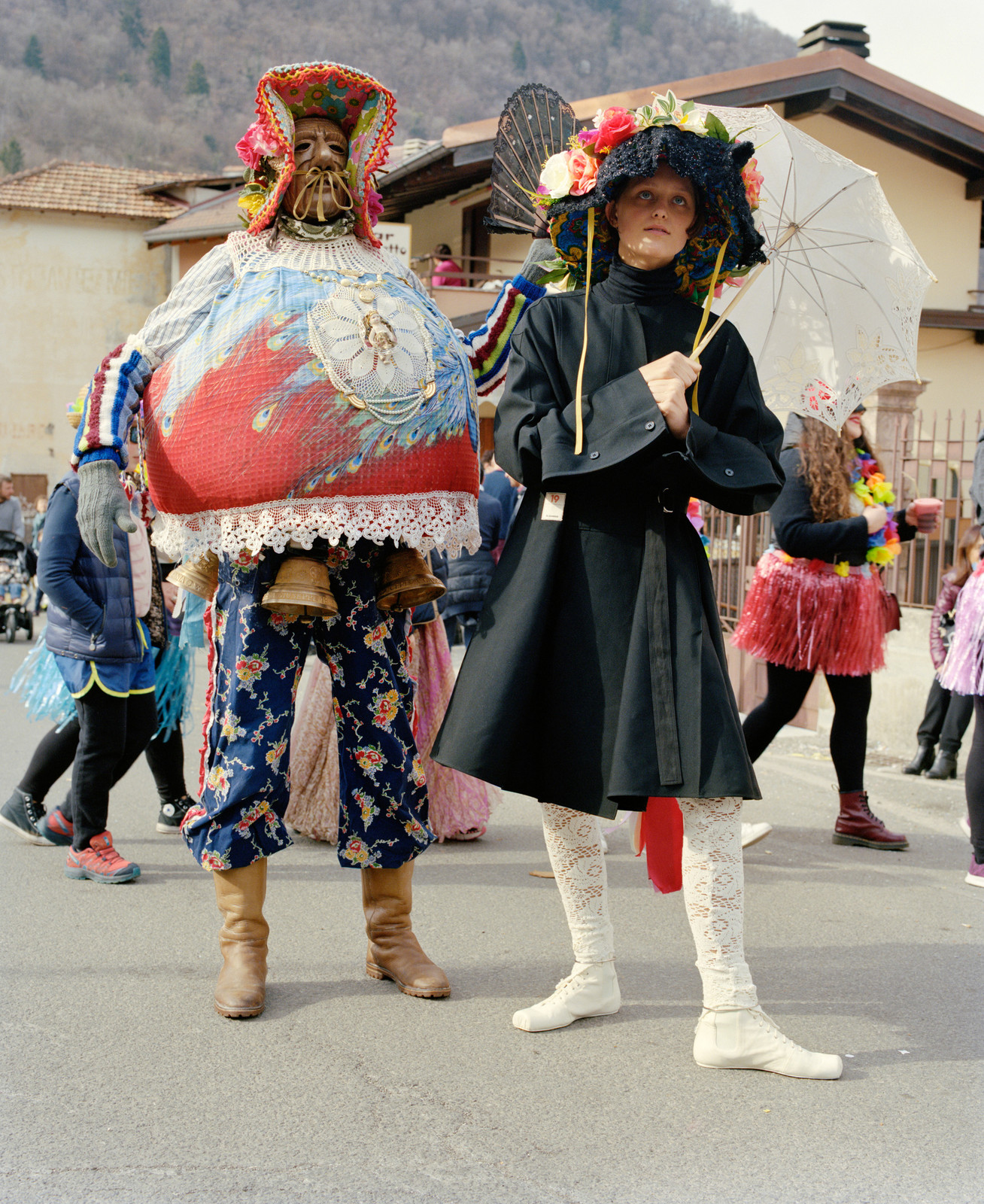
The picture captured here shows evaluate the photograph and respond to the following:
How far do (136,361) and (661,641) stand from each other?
4.91ft

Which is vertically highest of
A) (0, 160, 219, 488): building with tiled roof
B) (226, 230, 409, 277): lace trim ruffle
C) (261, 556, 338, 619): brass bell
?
(0, 160, 219, 488): building with tiled roof

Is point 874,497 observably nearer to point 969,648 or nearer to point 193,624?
point 969,648

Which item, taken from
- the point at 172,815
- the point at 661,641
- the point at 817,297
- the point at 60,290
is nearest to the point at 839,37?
the point at 817,297

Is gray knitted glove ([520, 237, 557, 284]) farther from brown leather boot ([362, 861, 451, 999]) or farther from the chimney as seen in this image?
the chimney

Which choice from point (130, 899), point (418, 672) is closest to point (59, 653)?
point (130, 899)

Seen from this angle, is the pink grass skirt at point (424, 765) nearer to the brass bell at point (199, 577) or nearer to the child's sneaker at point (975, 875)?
the brass bell at point (199, 577)

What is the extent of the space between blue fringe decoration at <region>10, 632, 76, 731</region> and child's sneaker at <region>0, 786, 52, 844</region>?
0.33 meters

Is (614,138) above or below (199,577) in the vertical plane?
above

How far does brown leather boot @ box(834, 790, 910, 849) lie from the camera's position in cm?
482

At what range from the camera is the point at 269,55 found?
7.22 m

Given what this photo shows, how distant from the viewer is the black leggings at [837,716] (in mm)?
4805

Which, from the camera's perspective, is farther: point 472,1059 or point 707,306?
point 707,306

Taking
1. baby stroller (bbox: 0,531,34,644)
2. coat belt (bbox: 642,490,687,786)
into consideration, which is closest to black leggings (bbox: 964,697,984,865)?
coat belt (bbox: 642,490,687,786)

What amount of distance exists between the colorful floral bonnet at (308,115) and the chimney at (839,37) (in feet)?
44.0
